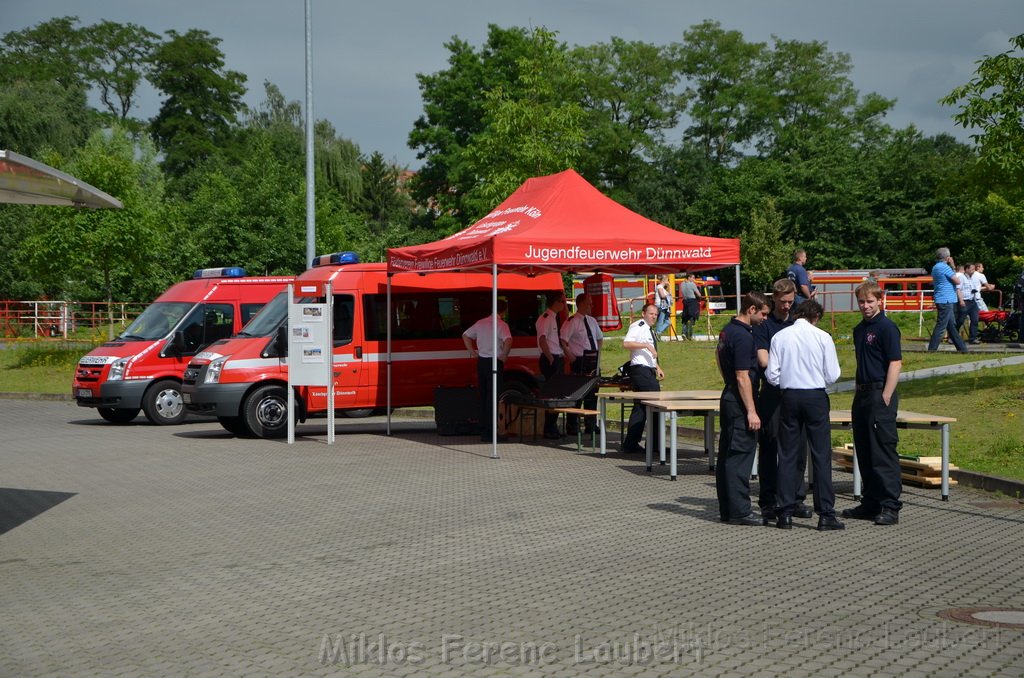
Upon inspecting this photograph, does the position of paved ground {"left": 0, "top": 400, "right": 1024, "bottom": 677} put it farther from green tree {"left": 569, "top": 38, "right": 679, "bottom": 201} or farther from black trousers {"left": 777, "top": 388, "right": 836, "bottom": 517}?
green tree {"left": 569, "top": 38, "right": 679, "bottom": 201}

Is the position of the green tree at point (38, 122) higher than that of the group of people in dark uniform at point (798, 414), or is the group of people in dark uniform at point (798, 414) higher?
the green tree at point (38, 122)

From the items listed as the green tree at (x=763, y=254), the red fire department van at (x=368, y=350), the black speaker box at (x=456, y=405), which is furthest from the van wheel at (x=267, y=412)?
the green tree at (x=763, y=254)

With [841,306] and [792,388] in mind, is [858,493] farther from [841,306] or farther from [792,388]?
[841,306]

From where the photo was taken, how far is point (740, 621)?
6.63 m

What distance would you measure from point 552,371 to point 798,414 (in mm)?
7766

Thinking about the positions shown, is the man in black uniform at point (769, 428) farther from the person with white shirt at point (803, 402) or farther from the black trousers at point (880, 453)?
the black trousers at point (880, 453)

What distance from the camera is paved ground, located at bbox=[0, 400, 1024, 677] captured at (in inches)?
235

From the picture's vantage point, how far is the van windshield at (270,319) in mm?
18156

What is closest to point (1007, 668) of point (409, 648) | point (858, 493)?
point (409, 648)

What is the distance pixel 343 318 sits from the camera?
17859mm

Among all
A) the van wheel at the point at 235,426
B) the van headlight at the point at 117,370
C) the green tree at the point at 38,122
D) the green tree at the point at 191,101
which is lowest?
the van wheel at the point at 235,426

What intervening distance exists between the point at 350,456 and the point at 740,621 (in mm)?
9410

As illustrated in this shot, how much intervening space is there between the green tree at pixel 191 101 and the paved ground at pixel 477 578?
62.4m

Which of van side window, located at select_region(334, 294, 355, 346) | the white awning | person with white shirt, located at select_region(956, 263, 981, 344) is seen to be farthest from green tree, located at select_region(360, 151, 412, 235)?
the white awning
